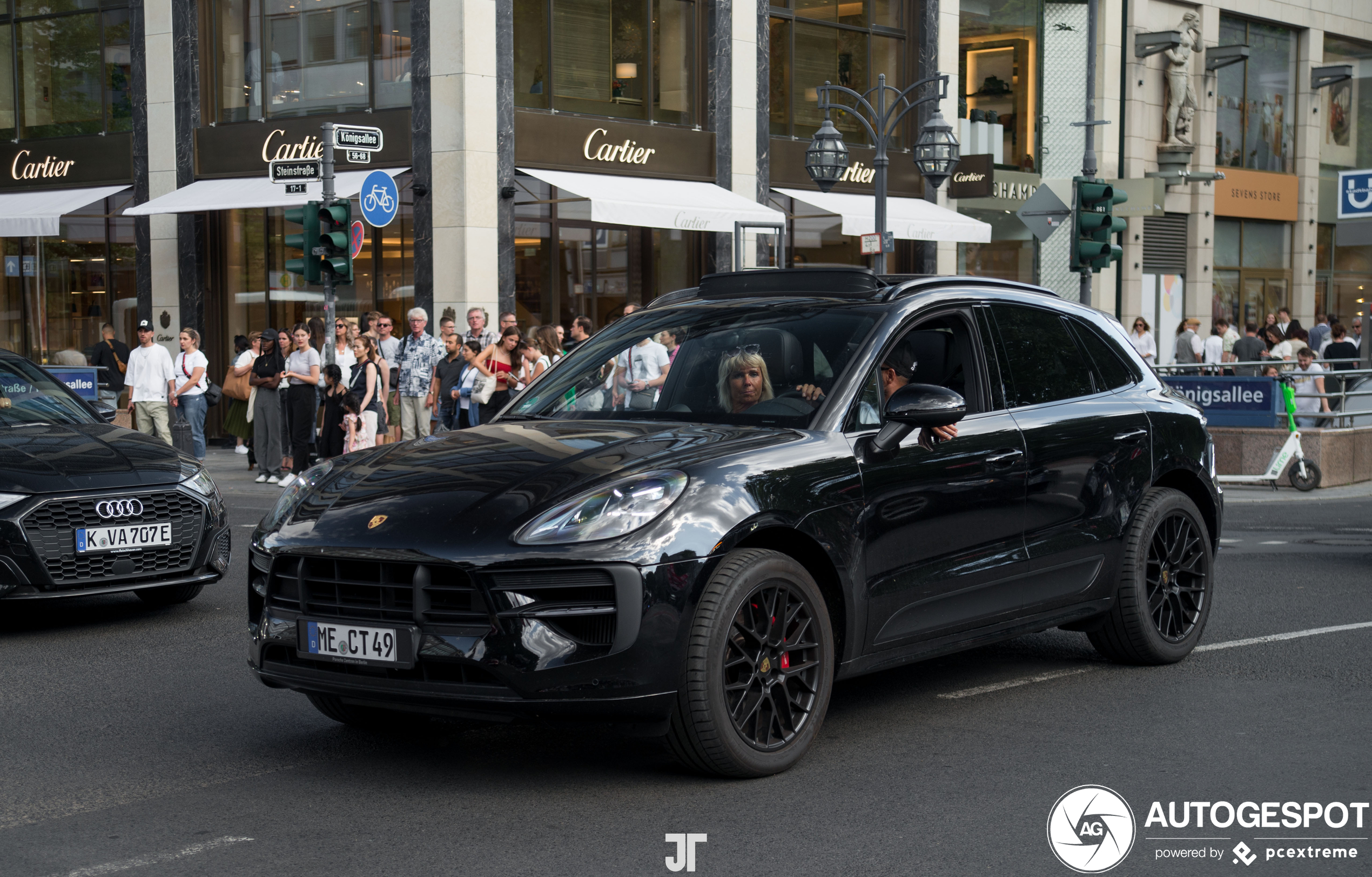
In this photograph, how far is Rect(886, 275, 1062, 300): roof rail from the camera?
6152mm

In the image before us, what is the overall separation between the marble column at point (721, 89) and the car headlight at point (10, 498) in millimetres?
18383

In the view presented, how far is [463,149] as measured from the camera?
2200 centimetres

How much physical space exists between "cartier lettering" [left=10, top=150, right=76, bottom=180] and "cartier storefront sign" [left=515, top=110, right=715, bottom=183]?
28.0 ft

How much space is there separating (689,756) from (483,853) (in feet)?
2.79

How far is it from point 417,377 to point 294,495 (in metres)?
12.5

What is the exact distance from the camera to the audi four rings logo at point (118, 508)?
8.05m

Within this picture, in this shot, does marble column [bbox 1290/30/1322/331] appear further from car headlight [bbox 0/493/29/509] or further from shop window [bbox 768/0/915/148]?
car headlight [bbox 0/493/29/509]

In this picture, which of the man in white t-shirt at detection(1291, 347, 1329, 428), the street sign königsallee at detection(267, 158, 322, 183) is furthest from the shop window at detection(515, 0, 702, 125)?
the man in white t-shirt at detection(1291, 347, 1329, 428)

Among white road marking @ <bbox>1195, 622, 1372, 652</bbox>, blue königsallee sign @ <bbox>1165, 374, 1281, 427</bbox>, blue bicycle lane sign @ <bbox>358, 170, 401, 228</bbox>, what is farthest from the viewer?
blue königsallee sign @ <bbox>1165, 374, 1281, 427</bbox>

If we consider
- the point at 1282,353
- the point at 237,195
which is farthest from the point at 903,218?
the point at 237,195

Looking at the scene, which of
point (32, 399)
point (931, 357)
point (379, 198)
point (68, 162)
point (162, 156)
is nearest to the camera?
point (931, 357)

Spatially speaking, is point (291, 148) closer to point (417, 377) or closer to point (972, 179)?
point (417, 377)

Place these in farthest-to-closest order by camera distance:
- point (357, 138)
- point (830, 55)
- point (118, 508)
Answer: point (830, 55)
point (357, 138)
point (118, 508)

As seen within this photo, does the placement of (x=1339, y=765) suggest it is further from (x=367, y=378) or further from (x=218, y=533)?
(x=367, y=378)
